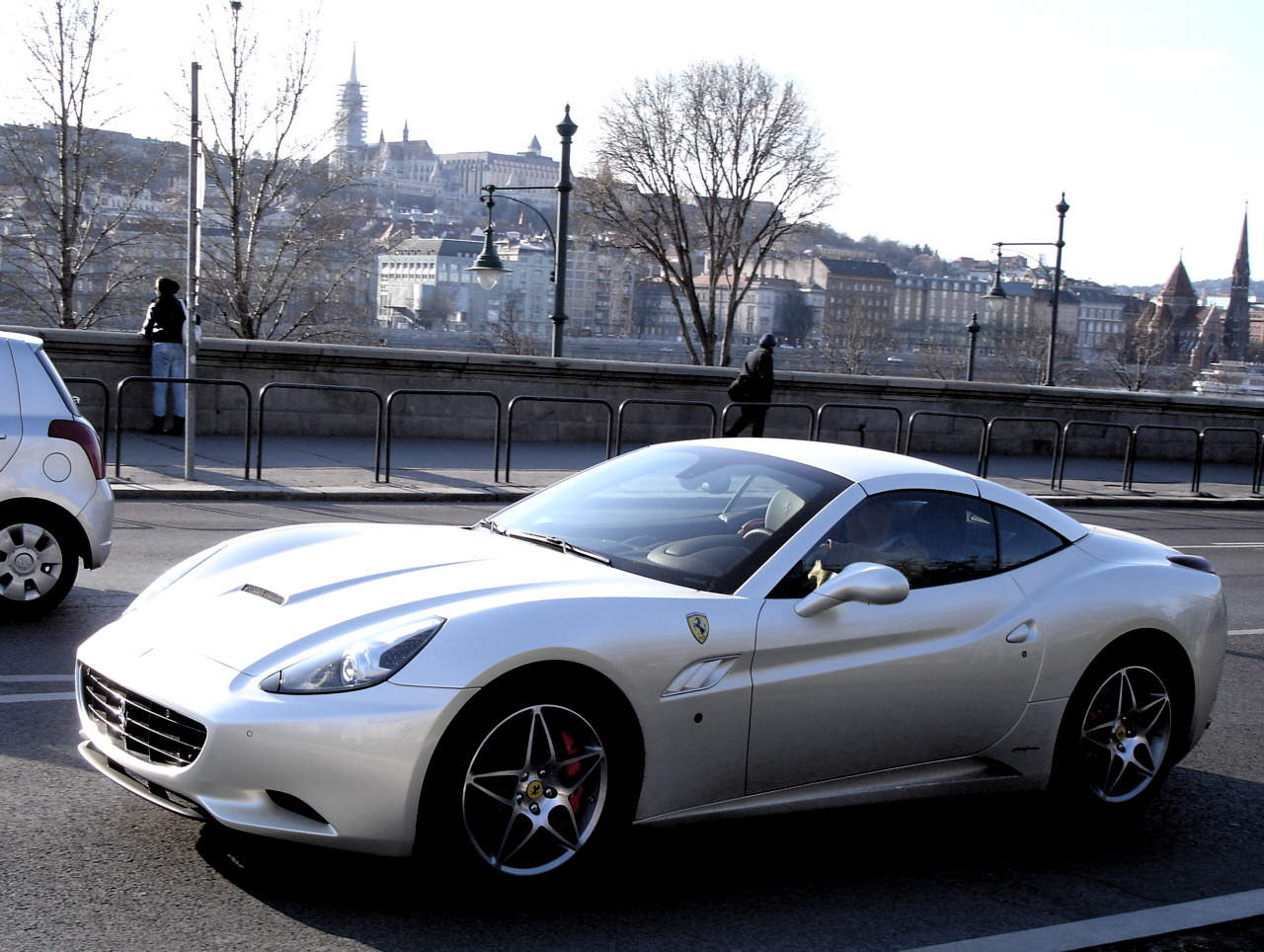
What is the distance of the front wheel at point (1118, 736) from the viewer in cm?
493

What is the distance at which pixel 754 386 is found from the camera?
19.3 m

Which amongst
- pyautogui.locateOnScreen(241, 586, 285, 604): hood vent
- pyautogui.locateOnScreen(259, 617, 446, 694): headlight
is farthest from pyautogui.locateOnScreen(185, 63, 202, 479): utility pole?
pyautogui.locateOnScreen(259, 617, 446, 694): headlight

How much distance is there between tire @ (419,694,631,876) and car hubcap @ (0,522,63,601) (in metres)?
4.57

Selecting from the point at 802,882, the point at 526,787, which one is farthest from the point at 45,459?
the point at 802,882

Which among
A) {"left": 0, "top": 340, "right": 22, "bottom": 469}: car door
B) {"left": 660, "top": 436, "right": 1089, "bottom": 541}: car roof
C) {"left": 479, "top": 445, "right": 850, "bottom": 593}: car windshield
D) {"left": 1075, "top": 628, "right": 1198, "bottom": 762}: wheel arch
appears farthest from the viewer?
{"left": 0, "top": 340, "right": 22, "bottom": 469}: car door

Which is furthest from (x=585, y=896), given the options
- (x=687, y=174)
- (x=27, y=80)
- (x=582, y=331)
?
(x=582, y=331)

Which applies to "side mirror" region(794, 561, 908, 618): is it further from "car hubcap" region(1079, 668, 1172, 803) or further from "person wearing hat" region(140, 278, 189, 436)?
"person wearing hat" region(140, 278, 189, 436)

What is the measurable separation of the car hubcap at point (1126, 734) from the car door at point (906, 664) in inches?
18.4

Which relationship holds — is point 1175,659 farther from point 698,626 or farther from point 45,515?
point 45,515

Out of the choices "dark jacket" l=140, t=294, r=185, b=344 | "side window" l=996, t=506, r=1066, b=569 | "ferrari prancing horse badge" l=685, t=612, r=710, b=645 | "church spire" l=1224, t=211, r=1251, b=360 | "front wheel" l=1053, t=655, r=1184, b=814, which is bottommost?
"front wheel" l=1053, t=655, r=1184, b=814

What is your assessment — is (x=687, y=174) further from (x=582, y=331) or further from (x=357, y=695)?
(x=582, y=331)

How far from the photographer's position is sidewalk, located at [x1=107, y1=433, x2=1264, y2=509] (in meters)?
13.7

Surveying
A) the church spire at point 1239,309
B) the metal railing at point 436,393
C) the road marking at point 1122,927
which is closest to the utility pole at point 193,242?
the metal railing at point 436,393

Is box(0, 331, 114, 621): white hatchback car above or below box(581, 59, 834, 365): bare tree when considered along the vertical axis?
below
